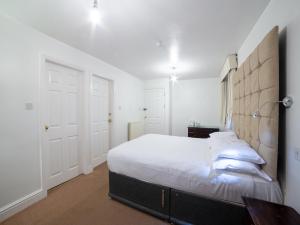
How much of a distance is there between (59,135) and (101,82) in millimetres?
1502

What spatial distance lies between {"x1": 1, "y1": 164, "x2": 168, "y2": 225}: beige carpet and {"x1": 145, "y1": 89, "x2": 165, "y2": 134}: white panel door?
306cm

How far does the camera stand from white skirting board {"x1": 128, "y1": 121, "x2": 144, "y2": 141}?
4.29 metres

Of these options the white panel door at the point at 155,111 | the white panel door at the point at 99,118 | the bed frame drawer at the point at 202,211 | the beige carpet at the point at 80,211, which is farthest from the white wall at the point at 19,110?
the white panel door at the point at 155,111

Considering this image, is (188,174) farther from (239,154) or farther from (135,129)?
(135,129)

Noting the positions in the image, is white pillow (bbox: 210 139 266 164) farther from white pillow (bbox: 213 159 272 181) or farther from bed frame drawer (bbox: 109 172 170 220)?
bed frame drawer (bbox: 109 172 170 220)

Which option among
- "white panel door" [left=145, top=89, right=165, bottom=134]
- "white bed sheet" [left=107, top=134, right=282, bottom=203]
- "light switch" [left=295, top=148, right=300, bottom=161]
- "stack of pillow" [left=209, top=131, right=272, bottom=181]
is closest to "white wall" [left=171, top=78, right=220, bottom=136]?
"white panel door" [left=145, top=89, right=165, bottom=134]

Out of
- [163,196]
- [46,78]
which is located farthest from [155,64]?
[163,196]

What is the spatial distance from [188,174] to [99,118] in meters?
2.45

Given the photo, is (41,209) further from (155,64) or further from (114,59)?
(155,64)

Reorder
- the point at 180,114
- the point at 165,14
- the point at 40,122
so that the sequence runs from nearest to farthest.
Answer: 1. the point at 165,14
2. the point at 40,122
3. the point at 180,114

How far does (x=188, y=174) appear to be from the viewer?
4.95 ft

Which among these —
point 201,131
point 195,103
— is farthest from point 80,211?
point 195,103

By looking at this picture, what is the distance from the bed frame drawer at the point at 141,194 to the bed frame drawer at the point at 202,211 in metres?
0.10

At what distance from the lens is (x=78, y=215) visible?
1.74 m
